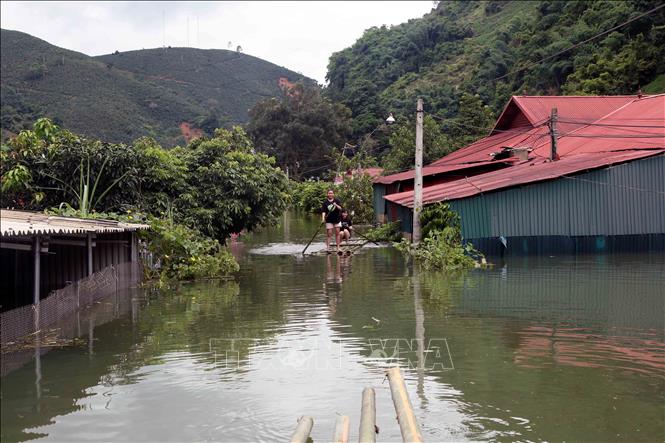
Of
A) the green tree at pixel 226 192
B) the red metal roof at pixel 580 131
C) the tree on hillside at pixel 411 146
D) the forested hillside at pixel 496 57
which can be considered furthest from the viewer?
the forested hillside at pixel 496 57

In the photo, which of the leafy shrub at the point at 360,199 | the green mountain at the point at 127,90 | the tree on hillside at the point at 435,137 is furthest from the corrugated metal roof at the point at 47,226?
the green mountain at the point at 127,90

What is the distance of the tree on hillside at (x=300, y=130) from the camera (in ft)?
252

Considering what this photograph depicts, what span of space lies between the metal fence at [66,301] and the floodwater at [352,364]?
Result: 314 mm

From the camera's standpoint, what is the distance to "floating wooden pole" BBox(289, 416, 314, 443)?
593 centimetres

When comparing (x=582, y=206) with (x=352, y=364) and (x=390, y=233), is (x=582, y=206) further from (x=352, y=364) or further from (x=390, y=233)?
(x=352, y=364)

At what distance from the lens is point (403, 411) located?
21.1 feet

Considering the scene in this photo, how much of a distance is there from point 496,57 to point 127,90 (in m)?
42.0

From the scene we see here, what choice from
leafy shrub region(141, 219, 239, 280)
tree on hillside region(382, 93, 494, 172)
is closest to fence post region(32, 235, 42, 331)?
leafy shrub region(141, 219, 239, 280)

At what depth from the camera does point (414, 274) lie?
18.0m

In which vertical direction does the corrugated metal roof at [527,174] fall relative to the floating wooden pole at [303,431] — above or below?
above

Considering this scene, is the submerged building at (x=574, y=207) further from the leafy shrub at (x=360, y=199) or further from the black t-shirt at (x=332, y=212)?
the leafy shrub at (x=360, y=199)

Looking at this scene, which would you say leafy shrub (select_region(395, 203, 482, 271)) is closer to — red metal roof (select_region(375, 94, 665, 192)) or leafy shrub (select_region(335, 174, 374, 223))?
red metal roof (select_region(375, 94, 665, 192))

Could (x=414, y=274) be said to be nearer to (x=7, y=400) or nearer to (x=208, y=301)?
(x=208, y=301)

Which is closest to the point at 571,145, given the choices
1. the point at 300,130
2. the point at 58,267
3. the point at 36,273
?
the point at 58,267
